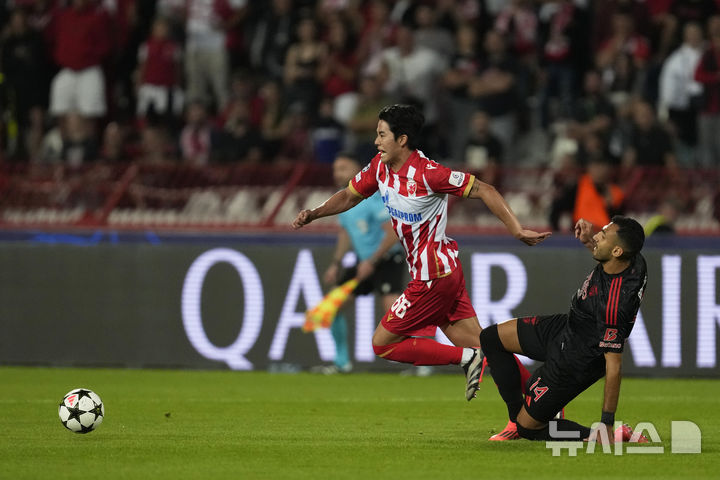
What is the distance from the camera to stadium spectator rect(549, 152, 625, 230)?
1432 cm

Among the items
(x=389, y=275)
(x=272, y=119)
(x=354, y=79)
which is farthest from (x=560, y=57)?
(x=389, y=275)

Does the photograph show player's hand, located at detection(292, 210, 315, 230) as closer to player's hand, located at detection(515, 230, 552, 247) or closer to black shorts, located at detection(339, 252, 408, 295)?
player's hand, located at detection(515, 230, 552, 247)

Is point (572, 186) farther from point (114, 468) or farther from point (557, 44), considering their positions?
point (114, 468)

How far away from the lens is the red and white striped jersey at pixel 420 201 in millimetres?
9016

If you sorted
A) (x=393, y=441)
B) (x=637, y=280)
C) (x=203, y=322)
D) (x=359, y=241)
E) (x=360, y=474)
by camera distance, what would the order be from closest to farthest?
(x=360, y=474), (x=637, y=280), (x=393, y=441), (x=359, y=241), (x=203, y=322)

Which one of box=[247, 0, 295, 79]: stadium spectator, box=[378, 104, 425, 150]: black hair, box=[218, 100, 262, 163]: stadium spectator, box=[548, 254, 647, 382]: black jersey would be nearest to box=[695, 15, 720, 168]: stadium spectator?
box=[218, 100, 262, 163]: stadium spectator

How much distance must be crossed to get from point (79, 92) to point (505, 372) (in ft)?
37.8

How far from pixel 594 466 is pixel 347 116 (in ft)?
35.1

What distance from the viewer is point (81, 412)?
877 centimetres

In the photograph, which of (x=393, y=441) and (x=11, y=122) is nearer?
(x=393, y=441)

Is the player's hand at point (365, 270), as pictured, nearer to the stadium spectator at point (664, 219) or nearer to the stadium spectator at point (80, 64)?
the stadium spectator at point (664, 219)

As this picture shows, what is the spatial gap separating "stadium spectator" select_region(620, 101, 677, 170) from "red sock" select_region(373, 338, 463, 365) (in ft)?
22.0

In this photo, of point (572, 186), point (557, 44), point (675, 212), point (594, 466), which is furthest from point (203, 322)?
point (594, 466)

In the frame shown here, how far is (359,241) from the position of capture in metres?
13.3
